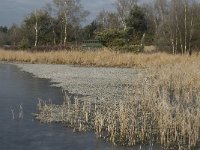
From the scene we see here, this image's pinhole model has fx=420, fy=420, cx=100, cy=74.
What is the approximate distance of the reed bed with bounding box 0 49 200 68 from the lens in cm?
2537

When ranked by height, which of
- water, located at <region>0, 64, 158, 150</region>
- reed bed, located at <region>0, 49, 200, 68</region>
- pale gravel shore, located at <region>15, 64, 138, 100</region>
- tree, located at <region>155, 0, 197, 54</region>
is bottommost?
water, located at <region>0, 64, 158, 150</region>

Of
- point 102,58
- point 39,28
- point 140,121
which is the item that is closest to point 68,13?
point 39,28

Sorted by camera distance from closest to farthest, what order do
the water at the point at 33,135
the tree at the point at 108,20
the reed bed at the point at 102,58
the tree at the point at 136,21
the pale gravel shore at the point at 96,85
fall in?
1. the water at the point at 33,135
2. the pale gravel shore at the point at 96,85
3. the reed bed at the point at 102,58
4. the tree at the point at 136,21
5. the tree at the point at 108,20

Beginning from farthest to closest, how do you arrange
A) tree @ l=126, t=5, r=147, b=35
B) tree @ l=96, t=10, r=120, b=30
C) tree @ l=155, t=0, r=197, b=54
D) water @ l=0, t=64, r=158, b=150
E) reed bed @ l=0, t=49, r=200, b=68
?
tree @ l=96, t=10, r=120, b=30 → tree @ l=126, t=5, r=147, b=35 → tree @ l=155, t=0, r=197, b=54 → reed bed @ l=0, t=49, r=200, b=68 → water @ l=0, t=64, r=158, b=150

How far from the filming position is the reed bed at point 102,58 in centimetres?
2537

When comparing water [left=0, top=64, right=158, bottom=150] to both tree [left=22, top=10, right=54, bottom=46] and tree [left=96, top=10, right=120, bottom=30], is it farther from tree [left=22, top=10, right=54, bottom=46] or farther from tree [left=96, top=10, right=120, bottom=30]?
tree [left=96, top=10, right=120, bottom=30]

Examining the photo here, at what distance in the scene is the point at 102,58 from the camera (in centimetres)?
2898

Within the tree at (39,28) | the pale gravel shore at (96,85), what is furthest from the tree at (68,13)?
the pale gravel shore at (96,85)

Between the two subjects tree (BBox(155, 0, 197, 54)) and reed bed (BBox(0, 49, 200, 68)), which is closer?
reed bed (BBox(0, 49, 200, 68))

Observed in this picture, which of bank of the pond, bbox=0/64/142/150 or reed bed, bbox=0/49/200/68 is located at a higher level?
reed bed, bbox=0/49/200/68

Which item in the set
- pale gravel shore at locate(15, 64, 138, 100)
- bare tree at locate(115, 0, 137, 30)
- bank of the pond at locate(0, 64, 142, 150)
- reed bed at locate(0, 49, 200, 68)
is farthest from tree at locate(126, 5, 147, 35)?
bank of the pond at locate(0, 64, 142, 150)

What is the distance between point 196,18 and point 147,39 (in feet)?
51.8

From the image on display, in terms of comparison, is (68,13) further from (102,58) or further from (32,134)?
(32,134)

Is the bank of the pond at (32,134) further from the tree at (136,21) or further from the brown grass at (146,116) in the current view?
the tree at (136,21)
